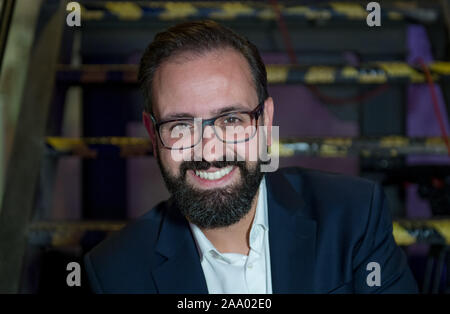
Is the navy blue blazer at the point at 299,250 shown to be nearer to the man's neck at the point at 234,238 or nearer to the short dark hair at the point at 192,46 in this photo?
the man's neck at the point at 234,238

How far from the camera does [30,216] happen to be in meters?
1.44

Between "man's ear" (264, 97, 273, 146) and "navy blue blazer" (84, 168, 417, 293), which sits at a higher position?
"man's ear" (264, 97, 273, 146)

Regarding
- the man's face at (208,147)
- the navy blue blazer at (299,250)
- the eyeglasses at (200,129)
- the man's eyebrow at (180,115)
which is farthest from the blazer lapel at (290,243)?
the man's eyebrow at (180,115)

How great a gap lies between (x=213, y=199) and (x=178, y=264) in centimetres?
20

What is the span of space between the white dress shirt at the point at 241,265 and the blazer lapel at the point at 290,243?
4 cm

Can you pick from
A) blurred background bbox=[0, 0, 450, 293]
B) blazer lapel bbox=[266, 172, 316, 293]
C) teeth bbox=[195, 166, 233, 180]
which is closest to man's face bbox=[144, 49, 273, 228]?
teeth bbox=[195, 166, 233, 180]

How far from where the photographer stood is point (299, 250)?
1201 mm

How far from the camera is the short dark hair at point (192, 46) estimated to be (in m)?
1.18

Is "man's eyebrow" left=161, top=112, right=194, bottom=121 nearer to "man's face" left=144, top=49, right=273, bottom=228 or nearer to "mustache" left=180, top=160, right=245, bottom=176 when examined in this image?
"man's face" left=144, top=49, right=273, bottom=228

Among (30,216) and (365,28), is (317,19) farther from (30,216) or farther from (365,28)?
(30,216)

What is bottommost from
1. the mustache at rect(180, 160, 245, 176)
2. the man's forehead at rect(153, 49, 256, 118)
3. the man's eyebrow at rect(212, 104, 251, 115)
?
the mustache at rect(180, 160, 245, 176)

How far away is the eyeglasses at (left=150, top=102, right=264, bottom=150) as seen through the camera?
1148 mm

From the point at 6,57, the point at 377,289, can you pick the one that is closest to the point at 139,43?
the point at 6,57
